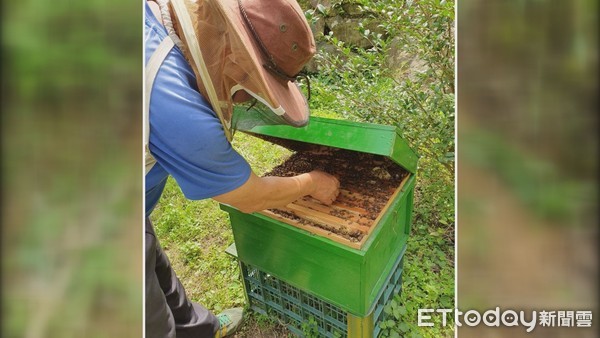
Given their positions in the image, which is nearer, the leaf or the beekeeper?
the beekeeper

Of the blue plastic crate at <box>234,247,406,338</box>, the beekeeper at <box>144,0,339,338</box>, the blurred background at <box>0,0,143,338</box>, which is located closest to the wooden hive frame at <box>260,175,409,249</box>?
the beekeeper at <box>144,0,339,338</box>

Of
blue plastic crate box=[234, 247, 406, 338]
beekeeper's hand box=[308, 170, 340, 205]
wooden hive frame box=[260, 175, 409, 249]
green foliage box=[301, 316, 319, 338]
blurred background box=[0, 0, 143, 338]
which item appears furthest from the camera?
green foliage box=[301, 316, 319, 338]

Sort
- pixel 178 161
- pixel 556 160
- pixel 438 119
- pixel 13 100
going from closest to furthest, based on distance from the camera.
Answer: pixel 13 100, pixel 556 160, pixel 178 161, pixel 438 119

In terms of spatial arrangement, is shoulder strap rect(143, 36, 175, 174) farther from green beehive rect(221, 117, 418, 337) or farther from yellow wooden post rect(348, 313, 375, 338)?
yellow wooden post rect(348, 313, 375, 338)

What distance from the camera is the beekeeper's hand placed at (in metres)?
2.02

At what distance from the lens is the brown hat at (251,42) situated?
1333mm

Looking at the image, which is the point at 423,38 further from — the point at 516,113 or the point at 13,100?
the point at 13,100

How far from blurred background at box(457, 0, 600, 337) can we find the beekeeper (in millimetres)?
910

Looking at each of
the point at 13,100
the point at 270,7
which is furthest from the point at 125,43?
the point at 270,7

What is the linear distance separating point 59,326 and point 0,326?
6 cm

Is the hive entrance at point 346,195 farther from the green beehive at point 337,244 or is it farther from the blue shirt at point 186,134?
the blue shirt at point 186,134

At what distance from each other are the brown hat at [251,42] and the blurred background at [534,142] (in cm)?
91

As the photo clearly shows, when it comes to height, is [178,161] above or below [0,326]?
below

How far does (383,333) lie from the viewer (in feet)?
8.11
